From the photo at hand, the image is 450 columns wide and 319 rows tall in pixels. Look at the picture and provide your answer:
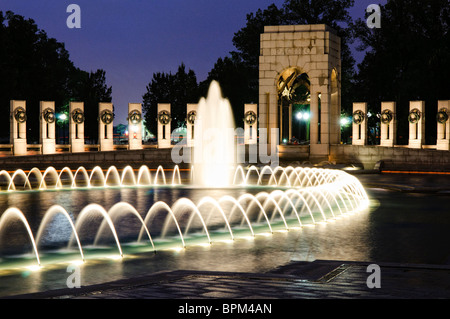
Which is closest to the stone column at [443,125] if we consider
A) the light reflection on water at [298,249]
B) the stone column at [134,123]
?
the stone column at [134,123]

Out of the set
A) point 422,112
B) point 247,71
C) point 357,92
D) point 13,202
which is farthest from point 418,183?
point 247,71

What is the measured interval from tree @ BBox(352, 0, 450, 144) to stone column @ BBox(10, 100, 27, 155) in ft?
109

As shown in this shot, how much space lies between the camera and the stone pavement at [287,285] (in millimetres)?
6934

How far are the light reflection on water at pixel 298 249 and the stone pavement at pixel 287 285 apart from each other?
1220 mm

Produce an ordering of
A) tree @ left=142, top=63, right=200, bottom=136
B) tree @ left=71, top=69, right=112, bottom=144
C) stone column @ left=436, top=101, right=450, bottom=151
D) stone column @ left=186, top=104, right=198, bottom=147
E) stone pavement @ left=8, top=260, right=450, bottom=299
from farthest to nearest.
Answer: tree @ left=142, top=63, right=200, bottom=136
tree @ left=71, top=69, right=112, bottom=144
stone column @ left=186, top=104, right=198, bottom=147
stone column @ left=436, top=101, right=450, bottom=151
stone pavement @ left=8, top=260, right=450, bottom=299

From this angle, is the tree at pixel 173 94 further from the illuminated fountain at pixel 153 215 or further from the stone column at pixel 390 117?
the illuminated fountain at pixel 153 215

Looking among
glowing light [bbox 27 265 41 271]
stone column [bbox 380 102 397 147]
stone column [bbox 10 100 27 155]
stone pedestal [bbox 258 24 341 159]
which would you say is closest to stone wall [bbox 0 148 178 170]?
stone column [bbox 10 100 27 155]

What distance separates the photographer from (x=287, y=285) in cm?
756

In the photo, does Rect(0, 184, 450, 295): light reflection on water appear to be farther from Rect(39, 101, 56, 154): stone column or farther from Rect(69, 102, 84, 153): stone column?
Rect(69, 102, 84, 153): stone column

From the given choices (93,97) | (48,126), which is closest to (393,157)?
(48,126)

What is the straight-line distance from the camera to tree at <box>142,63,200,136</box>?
83.7 metres

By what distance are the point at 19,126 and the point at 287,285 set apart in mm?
33773

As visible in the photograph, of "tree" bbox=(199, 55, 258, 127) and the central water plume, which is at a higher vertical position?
"tree" bbox=(199, 55, 258, 127)

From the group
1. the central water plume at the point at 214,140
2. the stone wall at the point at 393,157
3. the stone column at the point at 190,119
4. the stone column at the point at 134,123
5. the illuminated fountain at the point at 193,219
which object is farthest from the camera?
the stone column at the point at 190,119
